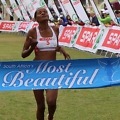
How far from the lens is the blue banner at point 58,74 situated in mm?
7211

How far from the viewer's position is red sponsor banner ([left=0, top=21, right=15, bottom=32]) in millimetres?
36688

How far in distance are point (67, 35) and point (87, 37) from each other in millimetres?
2904

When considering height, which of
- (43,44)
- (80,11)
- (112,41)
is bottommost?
(80,11)

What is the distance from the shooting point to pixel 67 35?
23812 mm

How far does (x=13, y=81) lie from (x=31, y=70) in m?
0.31

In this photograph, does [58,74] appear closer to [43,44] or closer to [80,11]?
[43,44]

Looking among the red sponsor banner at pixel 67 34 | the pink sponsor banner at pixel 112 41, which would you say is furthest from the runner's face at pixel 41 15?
the red sponsor banner at pixel 67 34

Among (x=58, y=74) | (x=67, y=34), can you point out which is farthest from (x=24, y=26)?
(x=58, y=74)

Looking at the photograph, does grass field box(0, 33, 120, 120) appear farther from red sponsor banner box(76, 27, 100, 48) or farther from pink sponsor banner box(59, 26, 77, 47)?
pink sponsor banner box(59, 26, 77, 47)

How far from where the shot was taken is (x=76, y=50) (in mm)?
22562

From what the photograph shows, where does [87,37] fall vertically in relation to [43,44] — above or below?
below

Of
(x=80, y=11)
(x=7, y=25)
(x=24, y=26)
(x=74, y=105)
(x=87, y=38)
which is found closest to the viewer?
(x=74, y=105)

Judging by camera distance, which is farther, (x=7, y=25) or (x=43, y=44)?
(x=7, y=25)

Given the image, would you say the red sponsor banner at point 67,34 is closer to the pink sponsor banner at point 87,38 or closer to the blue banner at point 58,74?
the pink sponsor banner at point 87,38
